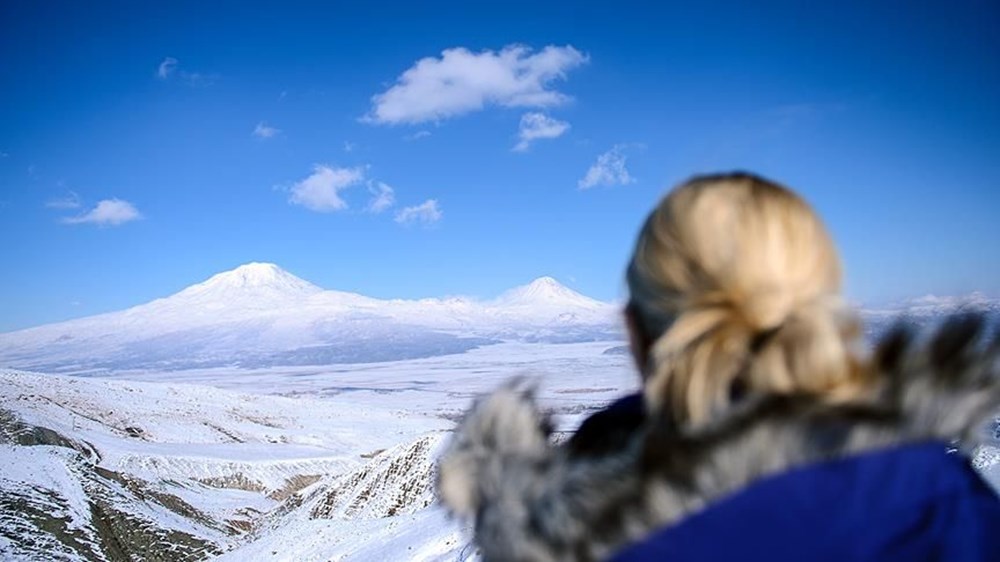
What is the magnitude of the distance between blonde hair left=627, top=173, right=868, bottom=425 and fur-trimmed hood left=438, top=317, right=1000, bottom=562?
53 millimetres

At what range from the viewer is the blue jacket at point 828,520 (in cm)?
124

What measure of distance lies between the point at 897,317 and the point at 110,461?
55.0 metres

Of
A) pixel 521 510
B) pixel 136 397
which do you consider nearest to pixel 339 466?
pixel 136 397

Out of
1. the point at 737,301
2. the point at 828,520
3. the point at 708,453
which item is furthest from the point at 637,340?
the point at 828,520

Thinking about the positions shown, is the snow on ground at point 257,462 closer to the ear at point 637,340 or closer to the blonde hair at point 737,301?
the ear at point 637,340

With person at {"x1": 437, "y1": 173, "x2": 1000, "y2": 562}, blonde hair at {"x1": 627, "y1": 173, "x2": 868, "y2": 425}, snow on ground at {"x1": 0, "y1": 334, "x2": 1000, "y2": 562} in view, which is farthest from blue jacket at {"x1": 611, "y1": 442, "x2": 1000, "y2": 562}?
snow on ground at {"x1": 0, "y1": 334, "x2": 1000, "y2": 562}

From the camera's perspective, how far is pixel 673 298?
149cm

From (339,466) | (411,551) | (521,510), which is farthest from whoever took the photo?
(339,466)

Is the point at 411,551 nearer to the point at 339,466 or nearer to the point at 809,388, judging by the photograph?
the point at 809,388

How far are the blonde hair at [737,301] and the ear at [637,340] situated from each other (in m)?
0.03

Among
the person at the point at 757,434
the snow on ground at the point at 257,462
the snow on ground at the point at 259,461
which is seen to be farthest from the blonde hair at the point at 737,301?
the snow on ground at the point at 259,461

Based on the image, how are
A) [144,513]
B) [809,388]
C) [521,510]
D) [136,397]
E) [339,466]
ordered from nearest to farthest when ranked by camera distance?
1. [809,388]
2. [521,510]
3. [144,513]
4. [339,466]
5. [136,397]

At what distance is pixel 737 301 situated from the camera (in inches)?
55.6

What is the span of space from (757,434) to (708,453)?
102 millimetres
